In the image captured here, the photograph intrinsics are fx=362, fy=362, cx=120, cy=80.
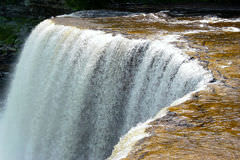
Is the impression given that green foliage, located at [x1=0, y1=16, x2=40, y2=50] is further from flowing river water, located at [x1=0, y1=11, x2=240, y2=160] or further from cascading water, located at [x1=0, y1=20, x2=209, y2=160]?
cascading water, located at [x1=0, y1=20, x2=209, y2=160]

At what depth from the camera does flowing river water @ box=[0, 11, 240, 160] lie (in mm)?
4812

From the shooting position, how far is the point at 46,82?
13.7 metres

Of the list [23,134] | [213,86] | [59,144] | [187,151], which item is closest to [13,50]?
[23,134]

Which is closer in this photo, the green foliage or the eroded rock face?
the eroded rock face

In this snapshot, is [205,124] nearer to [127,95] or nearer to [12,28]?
[127,95]

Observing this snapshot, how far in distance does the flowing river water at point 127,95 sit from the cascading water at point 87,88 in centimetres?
3

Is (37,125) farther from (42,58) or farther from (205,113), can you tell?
(205,113)

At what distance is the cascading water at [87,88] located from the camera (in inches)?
Result: 330

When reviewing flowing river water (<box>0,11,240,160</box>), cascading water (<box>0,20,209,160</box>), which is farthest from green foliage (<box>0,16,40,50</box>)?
cascading water (<box>0,20,209,160</box>)

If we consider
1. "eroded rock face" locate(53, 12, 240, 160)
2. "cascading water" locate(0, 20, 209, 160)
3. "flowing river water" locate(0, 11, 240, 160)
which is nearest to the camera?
"eroded rock face" locate(53, 12, 240, 160)

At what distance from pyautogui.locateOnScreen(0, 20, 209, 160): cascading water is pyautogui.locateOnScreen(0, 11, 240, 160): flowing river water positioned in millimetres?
28

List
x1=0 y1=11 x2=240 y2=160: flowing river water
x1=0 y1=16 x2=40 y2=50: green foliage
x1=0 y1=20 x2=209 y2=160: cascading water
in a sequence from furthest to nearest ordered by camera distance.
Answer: x1=0 y1=16 x2=40 y2=50: green foliage, x1=0 y1=20 x2=209 y2=160: cascading water, x1=0 y1=11 x2=240 y2=160: flowing river water

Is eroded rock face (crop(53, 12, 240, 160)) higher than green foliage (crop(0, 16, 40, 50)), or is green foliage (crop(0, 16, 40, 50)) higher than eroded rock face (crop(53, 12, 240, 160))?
eroded rock face (crop(53, 12, 240, 160))

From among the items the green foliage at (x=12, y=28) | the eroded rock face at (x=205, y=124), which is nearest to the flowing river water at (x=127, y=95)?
the eroded rock face at (x=205, y=124)
